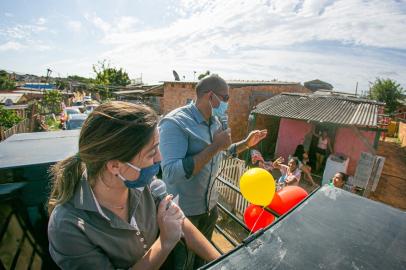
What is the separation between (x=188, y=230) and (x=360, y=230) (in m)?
0.97

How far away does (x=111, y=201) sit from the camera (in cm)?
128

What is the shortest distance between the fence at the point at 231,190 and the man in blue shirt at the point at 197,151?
3736 millimetres

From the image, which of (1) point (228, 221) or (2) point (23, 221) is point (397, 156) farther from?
(2) point (23, 221)

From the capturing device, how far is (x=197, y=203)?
7.16 feet

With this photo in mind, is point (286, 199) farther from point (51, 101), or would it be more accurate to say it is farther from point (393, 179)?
point (51, 101)

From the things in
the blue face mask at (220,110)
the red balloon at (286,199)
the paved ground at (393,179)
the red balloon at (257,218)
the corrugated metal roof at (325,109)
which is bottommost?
the paved ground at (393,179)

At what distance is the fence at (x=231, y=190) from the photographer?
20.2 feet

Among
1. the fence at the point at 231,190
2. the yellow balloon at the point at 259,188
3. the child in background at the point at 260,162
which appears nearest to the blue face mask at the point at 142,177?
the yellow balloon at the point at 259,188

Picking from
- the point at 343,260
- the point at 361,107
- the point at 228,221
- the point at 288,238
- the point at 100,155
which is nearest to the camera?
the point at 343,260

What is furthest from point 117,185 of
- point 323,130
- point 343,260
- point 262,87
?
point 262,87

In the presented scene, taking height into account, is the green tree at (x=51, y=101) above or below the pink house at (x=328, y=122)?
below

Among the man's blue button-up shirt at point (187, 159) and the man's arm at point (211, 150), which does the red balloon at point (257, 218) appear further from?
the man's arm at point (211, 150)

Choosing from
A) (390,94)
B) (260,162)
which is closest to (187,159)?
(260,162)

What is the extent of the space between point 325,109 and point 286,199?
8444mm
